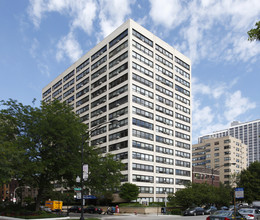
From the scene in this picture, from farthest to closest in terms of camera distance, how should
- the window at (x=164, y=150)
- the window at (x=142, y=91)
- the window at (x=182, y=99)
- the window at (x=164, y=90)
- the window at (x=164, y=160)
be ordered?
the window at (x=182, y=99)
the window at (x=164, y=90)
the window at (x=164, y=150)
the window at (x=164, y=160)
the window at (x=142, y=91)

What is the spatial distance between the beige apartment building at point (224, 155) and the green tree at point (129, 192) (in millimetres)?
83118

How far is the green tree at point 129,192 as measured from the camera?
6657 cm

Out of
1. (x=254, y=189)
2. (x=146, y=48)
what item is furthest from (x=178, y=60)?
(x=254, y=189)

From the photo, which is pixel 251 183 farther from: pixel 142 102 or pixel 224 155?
pixel 224 155

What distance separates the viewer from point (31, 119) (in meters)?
39.6

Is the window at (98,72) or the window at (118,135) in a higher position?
the window at (98,72)

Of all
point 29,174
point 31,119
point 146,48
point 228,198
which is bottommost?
point 228,198

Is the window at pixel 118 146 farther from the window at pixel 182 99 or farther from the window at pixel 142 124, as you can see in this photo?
the window at pixel 182 99

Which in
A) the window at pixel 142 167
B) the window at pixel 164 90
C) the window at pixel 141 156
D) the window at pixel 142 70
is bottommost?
the window at pixel 142 167

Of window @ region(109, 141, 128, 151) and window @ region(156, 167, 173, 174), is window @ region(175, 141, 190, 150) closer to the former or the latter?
window @ region(156, 167, 173, 174)

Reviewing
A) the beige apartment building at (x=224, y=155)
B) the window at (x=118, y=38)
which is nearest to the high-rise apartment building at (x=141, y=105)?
the window at (x=118, y=38)

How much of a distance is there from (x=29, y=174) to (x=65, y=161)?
4.45 metres

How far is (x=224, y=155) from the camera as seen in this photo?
5822 inches

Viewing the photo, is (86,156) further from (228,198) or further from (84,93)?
(84,93)
